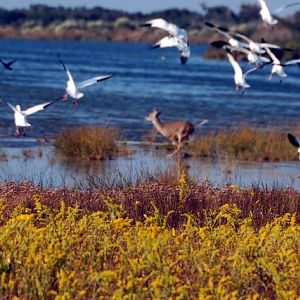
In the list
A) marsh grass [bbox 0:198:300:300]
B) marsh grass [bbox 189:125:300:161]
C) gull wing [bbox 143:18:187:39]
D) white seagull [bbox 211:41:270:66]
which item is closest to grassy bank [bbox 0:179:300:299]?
marsh grass [bbox 0:198:300:300]

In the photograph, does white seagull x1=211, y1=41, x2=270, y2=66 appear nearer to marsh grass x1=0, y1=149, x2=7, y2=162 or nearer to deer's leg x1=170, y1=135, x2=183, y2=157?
marsh grass x1=0, y1=149, x2=7, y2=162

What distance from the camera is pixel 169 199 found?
1150cm

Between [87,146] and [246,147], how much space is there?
9.81 ft

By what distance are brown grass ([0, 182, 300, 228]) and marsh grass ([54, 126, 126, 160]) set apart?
805 centimetres

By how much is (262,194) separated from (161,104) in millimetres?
26528

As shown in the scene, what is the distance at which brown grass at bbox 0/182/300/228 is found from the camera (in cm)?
A: 1120

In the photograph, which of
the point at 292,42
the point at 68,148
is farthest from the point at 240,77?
the point at 292,42

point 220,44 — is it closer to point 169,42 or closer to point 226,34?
point 226,34

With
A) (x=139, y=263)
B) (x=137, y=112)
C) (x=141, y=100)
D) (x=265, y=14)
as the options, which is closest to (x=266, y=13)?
(x=265, y=14)

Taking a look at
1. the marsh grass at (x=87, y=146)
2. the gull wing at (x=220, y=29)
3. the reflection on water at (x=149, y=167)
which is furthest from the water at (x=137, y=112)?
the gull wing at (x=220, y=29)

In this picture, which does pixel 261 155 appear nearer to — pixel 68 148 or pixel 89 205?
pixel 68 148

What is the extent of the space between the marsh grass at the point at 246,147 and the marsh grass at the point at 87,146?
156 cm

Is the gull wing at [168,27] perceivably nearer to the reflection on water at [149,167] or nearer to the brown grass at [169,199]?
the brown grass at [169,199]

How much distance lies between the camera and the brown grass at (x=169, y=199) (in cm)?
1120
